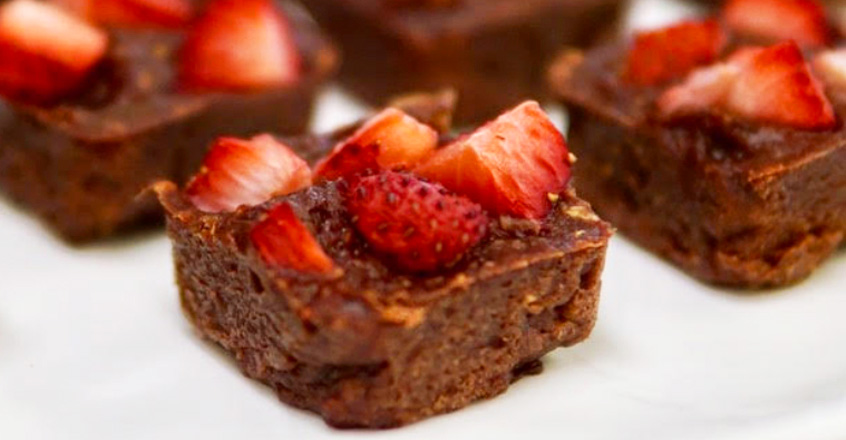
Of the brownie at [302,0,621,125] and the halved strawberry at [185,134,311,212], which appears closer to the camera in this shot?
the halved strawberry at [185,134,311,212]

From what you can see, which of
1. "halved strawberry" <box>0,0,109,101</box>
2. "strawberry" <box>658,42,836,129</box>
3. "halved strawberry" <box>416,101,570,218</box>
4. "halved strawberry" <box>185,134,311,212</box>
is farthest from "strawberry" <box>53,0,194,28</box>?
"strawberry" <box>658,42,836,129</box>

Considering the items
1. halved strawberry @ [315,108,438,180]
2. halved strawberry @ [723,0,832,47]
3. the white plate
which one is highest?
halved strawberry @ [315,108,438,180]

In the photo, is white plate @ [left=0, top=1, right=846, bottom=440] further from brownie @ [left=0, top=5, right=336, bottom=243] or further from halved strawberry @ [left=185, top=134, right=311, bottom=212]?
halved strawberry @ [left=185, top=134, right=311, bottom=212]

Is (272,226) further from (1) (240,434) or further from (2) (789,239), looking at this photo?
(2) (789,239)

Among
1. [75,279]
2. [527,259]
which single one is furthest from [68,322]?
[527,259]

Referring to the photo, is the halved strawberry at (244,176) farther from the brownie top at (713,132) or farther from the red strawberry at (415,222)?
the brownie top at (713,132)

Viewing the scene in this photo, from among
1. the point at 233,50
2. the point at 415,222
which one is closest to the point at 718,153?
the point at 415,222
